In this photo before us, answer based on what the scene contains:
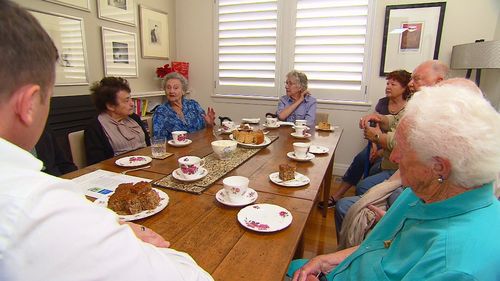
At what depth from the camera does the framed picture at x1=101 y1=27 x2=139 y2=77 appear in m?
3.13

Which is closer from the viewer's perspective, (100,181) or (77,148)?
(100,181)

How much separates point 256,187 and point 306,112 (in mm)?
2161

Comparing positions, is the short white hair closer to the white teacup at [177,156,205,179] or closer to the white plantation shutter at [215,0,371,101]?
the white teacup at [177,156,205,179]

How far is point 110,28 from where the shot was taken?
316 centimetres

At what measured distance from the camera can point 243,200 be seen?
3.62ft

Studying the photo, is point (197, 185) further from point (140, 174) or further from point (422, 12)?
point (422, 12)

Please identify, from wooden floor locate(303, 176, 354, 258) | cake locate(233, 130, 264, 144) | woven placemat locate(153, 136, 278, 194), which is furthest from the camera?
wooden floor locate(303, 176, 354, 258)

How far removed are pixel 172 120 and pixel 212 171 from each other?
1.27m

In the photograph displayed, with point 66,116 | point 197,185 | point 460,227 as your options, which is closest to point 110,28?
point 66,116

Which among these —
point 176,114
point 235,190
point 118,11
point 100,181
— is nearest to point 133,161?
point 100,181

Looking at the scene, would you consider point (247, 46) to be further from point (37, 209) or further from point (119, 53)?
point (37, 209)

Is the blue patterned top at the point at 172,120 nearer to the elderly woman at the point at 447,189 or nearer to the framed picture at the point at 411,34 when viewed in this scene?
the elderly woman at the point at 447,189

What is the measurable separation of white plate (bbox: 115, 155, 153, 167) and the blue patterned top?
855 millimetres

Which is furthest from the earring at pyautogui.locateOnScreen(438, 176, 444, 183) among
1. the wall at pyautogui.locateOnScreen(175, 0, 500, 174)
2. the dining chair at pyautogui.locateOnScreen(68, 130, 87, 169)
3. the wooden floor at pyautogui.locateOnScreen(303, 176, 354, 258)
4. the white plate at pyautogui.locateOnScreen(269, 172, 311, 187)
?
the wall at pyautogui.locateOnScreen(175, 0, 500, 174)
